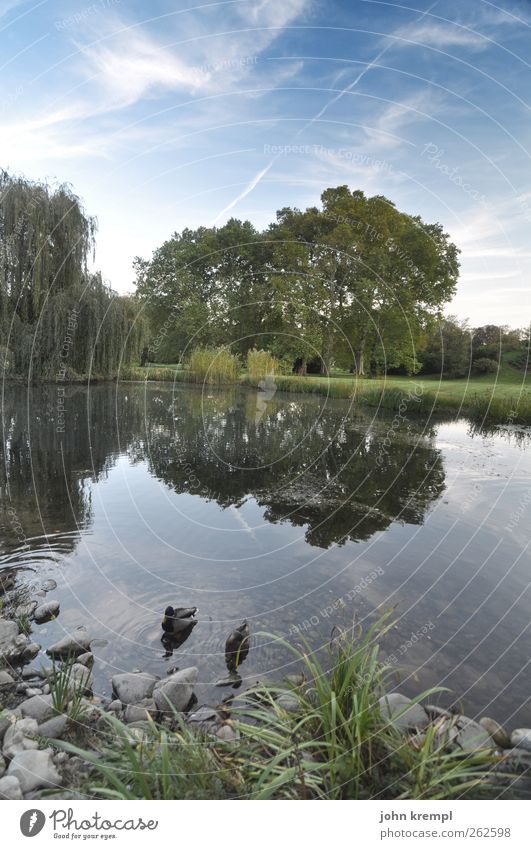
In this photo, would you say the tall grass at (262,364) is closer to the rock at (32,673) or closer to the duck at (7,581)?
the duck at (7,581)

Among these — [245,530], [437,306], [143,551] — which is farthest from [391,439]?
[143,551]

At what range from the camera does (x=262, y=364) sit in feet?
89.0

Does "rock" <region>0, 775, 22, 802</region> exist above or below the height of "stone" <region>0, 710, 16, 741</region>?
above

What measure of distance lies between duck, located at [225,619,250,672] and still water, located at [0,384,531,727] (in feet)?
0.28

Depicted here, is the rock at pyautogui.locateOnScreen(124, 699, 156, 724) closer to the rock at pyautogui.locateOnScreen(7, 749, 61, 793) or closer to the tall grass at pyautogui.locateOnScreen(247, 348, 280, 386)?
the rock at pyautogui.locateOnScreen(7, 749, 61, 793)

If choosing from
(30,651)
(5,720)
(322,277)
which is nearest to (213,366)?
(322,277)

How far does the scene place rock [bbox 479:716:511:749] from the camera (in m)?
2.65

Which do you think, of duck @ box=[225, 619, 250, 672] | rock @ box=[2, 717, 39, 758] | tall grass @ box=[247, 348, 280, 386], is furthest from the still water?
tall grass @ box=[247, 348, 280, 386]

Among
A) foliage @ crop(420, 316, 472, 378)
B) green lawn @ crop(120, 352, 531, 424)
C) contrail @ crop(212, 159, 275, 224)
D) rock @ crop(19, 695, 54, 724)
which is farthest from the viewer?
foliage @ crop(420, 316, 472, 378)

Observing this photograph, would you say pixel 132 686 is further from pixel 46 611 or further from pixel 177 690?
pixel 46 611

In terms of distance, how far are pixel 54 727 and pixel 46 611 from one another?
5.38 ft

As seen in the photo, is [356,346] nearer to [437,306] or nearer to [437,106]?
[437,306]

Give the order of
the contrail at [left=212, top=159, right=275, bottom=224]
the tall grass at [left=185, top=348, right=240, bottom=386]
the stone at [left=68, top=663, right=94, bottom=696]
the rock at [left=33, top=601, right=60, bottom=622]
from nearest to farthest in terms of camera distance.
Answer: the stone at [left=68, top=663, right=94, bottom=696]
the contrail at [left=212, top=159, right=275, bottom=224]
the rock at [left=33, top=601, right=60, bottom=622]
the tall grass at [left=185, top=348, right=240, bottom=386]
